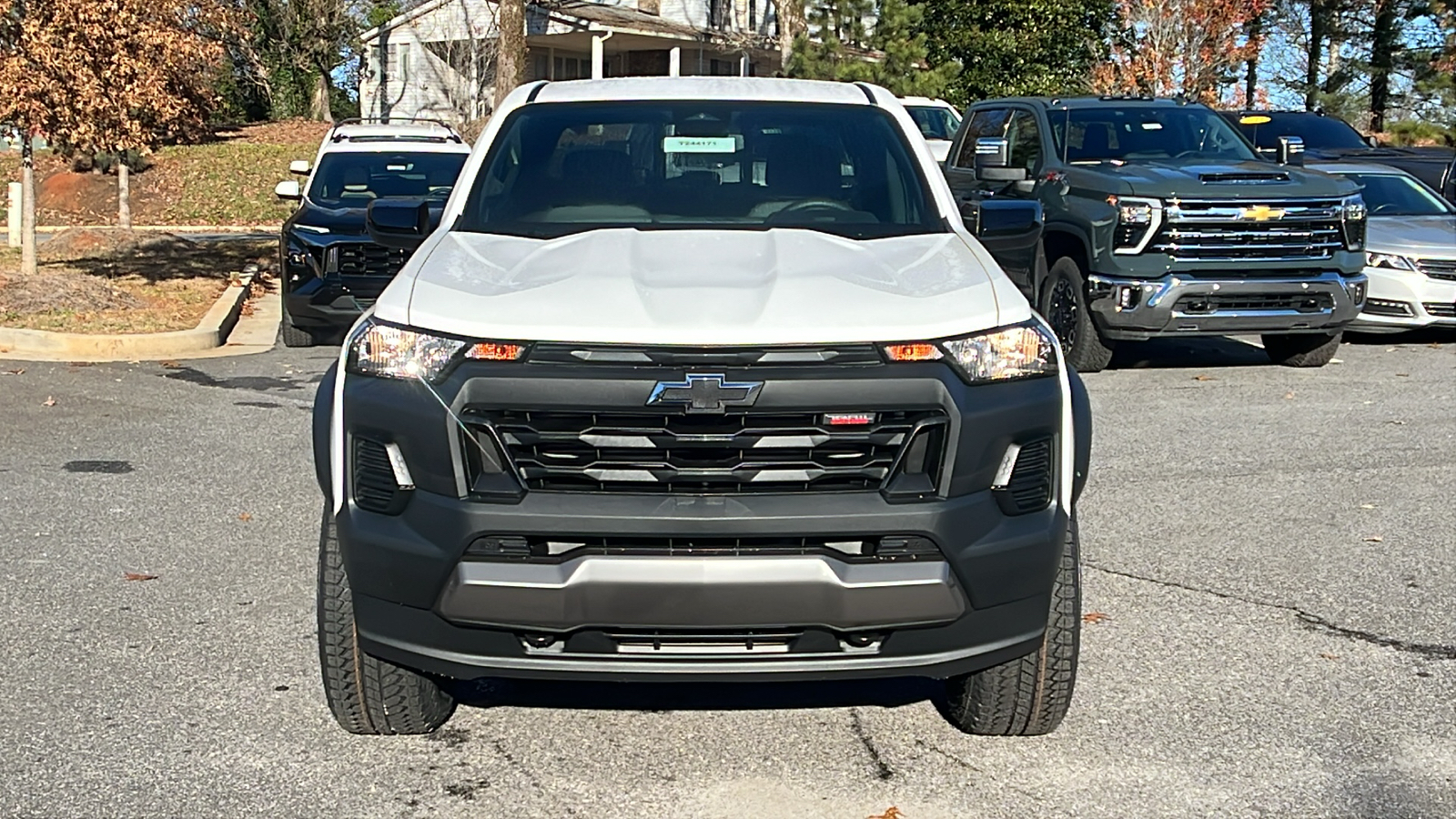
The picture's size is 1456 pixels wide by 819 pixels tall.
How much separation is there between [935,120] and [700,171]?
54.1ft

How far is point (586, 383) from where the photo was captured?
3.96m

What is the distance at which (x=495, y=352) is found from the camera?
406cm

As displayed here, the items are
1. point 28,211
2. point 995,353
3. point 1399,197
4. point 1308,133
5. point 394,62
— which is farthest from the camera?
point 394,62

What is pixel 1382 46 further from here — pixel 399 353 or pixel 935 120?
pixel 399 353

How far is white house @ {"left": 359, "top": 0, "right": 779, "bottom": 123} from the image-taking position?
4038cm

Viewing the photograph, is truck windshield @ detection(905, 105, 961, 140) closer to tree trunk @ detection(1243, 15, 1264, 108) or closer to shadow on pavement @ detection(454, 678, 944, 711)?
tree trunk @ detection(1243, 15, 1264, 108)

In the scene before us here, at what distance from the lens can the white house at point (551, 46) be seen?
40.4m

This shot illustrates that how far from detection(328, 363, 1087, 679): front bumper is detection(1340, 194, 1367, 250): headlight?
318 inches

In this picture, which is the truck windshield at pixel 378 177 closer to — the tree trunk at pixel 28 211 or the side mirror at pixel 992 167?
the tree trunk at pixel 28 211

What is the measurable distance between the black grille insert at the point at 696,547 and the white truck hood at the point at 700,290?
479 mm

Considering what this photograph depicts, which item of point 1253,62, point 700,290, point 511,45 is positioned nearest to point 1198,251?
point 700,290

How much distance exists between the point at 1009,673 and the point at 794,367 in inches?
44.4

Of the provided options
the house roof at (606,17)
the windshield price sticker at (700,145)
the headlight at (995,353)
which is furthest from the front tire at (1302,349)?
the house roof at (606,17)

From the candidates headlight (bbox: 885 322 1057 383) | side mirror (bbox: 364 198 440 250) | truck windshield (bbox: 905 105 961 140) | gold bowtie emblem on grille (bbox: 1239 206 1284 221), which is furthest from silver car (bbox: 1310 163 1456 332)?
headlight (bbox: 885 322 1057 383)
